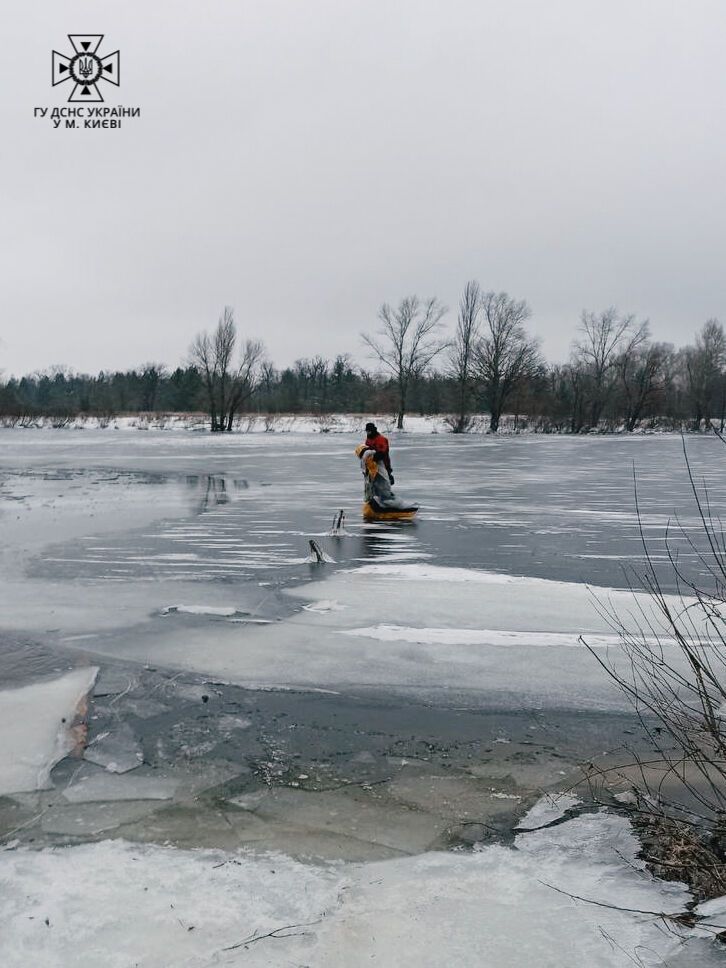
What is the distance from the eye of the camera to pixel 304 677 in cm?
599

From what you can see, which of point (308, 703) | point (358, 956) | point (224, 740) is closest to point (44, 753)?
point (224, 740)

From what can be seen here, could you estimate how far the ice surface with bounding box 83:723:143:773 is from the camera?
4.48 metres

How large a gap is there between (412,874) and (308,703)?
2.18m

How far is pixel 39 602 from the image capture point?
8156mm

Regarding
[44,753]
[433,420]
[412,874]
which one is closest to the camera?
[412,874]

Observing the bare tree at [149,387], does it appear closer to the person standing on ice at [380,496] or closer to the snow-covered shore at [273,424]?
the snow-covered shore at [273,424]

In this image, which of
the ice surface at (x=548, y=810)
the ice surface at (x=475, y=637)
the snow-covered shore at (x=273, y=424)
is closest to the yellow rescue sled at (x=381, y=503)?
the ice surface at (x=475, y=637)

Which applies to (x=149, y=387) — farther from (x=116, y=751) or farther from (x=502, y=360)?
(x=116, y=751)

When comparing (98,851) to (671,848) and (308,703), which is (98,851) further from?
(671,848)

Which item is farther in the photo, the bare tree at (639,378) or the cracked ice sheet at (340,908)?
the bare tree at (639,378)

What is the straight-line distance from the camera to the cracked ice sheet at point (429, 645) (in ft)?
19.1

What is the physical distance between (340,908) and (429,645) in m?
3.69

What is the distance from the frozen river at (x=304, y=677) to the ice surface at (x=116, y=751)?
15 millimetres

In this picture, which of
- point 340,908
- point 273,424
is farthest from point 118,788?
point 273,424
